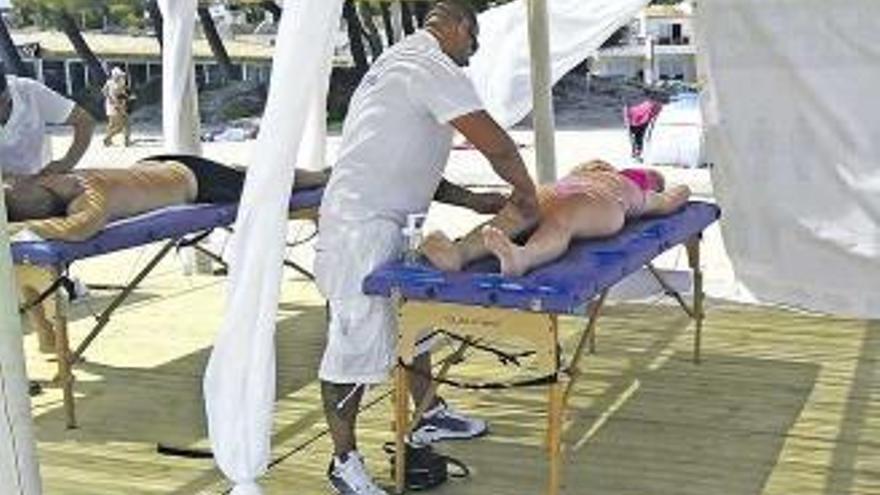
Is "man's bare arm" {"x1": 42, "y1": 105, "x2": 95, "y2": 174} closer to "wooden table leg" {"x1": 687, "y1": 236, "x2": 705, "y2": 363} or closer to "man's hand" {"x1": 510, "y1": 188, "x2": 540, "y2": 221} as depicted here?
"man's hand" {"x1": 510, "y1": 188, "x2": 540, "y2": 221}

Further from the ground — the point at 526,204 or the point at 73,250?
the point at 526,204

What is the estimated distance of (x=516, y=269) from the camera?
9.84 feet

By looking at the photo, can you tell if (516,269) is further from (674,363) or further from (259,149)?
(674,363)

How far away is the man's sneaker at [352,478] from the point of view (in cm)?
310

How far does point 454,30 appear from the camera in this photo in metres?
3.06

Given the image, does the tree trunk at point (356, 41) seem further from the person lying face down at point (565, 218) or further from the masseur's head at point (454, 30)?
the masseur's head at point (454, 30)

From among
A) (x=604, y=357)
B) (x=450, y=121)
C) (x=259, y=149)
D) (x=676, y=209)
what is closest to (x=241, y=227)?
(x=259, y=149)

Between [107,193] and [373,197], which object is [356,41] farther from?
[373,197]

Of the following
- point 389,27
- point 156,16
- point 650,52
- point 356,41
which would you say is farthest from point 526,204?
point 650,52

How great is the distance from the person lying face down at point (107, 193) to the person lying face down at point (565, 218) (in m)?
0.94

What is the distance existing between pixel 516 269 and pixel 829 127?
2.77m

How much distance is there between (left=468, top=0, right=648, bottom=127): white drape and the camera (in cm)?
630

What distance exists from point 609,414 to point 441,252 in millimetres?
1168

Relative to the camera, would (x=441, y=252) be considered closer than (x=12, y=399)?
No
